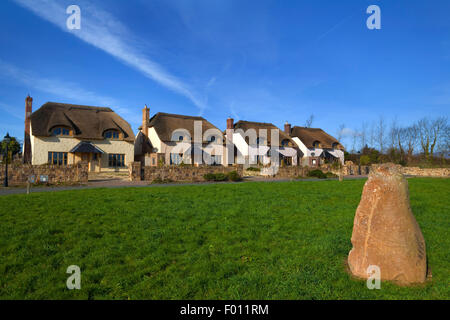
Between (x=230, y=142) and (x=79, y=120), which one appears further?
(x=230, y=142)

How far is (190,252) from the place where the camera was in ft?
17.1

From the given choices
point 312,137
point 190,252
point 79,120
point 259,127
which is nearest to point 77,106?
point 79,120

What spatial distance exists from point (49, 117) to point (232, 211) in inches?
1190

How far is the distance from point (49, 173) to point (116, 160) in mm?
13173

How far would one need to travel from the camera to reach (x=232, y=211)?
27.3 ft

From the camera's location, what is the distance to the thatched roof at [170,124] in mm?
35281

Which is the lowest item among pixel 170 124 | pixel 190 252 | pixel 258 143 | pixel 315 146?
pixel 190 252

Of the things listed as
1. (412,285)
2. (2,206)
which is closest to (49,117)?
(2,206)

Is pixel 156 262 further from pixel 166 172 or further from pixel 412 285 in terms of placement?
pixel 166 172

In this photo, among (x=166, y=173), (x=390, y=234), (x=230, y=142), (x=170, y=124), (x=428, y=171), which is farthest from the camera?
(x=230, y=142)

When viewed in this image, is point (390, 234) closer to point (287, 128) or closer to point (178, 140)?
point (178, 140)

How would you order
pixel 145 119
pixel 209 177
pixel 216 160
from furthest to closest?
pixel 216 160, pixel 145 119, pixel 209 177

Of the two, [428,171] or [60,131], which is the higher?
[60,131]

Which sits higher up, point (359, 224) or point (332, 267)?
point (359, 224)
